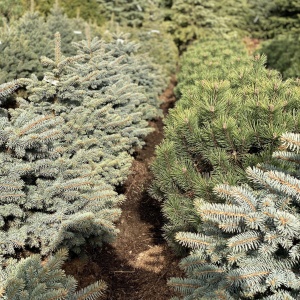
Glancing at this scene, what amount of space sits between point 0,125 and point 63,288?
130 centimetres

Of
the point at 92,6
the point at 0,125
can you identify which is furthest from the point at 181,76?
the point at 92,6

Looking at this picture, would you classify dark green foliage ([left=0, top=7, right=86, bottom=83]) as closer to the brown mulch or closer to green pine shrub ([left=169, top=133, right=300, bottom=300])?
the brown mulch

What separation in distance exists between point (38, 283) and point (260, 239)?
52.2 inches

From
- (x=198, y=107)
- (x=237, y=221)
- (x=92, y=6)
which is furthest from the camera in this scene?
(x=92, y=6)

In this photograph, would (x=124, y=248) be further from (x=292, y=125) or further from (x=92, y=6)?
(x=92, y=6)

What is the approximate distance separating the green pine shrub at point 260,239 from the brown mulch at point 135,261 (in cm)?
132

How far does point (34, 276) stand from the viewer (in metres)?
2.24

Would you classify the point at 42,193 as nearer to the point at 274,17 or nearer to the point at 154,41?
the point at 154,41

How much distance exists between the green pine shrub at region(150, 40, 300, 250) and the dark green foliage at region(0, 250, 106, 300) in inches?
42.1

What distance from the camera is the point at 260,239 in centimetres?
198

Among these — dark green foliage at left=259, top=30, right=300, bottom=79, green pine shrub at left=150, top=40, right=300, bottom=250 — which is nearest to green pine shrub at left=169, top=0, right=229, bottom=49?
dark green foliage at left=259, top=30, right=300, bottom=79

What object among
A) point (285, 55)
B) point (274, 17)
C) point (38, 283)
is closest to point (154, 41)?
point (285, 55)

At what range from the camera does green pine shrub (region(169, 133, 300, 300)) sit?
6.13 ft

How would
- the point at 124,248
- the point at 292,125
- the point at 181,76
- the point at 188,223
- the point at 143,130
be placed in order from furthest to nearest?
the point at 181,76 → the point at 143,130 → the point at 124,248 → the point at 188,223 → the point at 292,125
